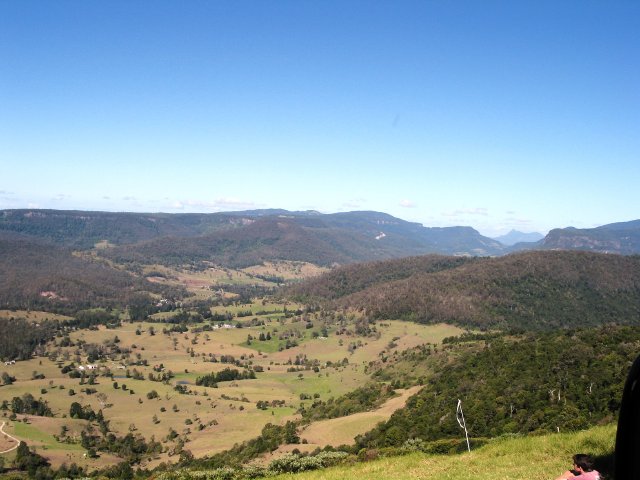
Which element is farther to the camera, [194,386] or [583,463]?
[194,386]

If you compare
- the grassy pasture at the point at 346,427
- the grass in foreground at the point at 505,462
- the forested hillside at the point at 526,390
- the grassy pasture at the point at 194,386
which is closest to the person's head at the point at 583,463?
the grass in foreground at the point at 505,462

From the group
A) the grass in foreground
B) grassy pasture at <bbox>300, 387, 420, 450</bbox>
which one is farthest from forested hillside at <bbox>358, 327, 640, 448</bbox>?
the grass in foreground

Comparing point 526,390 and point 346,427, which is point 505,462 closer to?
point 526,390

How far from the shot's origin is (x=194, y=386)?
136250mm

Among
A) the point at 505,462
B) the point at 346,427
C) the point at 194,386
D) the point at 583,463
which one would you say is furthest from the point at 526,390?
the point at 194,386

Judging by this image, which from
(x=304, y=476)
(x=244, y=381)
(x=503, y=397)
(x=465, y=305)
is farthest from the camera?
(x=465, y=305)

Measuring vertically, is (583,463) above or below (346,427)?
above

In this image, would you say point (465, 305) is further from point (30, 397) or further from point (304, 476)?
point (304, 476)

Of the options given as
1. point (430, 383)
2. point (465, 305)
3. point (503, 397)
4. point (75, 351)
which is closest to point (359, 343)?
point (465, 305)

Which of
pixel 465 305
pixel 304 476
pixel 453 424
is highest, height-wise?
pixel 304 476

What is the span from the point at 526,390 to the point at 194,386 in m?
107

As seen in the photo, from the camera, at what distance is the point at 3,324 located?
18925cm

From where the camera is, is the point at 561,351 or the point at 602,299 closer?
the point at 561,351

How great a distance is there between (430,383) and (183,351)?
12596 centimetres
